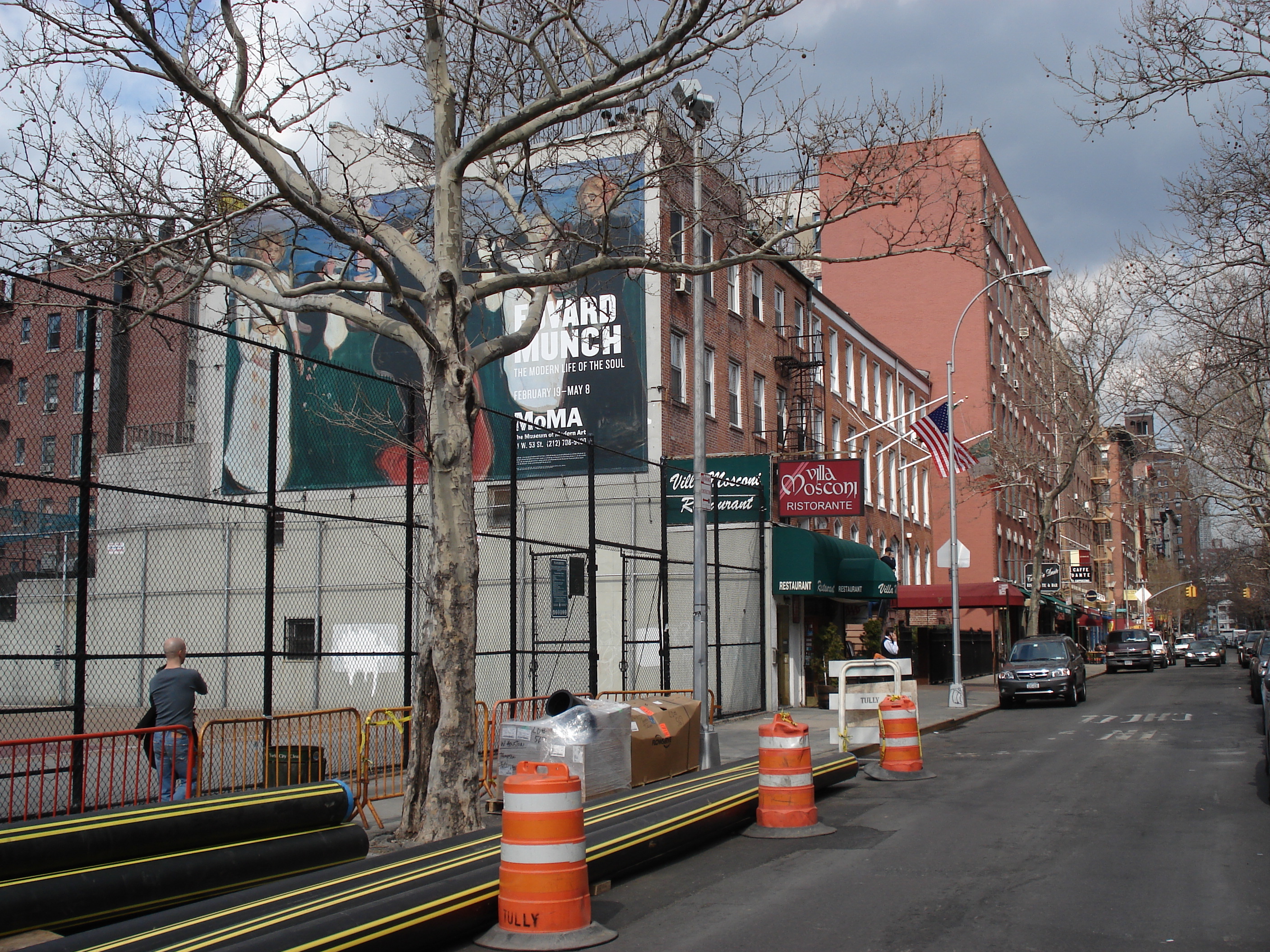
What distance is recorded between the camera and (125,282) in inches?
581

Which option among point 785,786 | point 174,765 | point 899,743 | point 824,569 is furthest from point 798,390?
point 174,765

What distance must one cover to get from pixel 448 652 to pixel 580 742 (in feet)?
6.35

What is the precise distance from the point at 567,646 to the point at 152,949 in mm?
21261

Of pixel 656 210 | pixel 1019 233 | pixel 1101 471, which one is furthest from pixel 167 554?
pixel 1101 471

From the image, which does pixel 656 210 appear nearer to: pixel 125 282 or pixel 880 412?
pixel 125 282

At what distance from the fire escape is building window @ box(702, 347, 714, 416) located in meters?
3.66

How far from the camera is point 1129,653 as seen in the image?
167ft

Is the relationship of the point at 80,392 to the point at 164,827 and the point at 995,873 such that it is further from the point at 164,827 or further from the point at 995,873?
the point at 995,873

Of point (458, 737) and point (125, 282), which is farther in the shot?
point (125, 282)

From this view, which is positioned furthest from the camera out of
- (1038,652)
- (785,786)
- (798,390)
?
(798,390)

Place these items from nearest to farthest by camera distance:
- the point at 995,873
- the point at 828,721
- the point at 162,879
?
the point at 162,879 → the point at 995,873 → the point at 828,721

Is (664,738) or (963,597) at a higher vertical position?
(963,597)

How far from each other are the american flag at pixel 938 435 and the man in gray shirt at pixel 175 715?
2049 centimetres

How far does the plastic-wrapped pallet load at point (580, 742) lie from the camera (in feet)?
34.3
